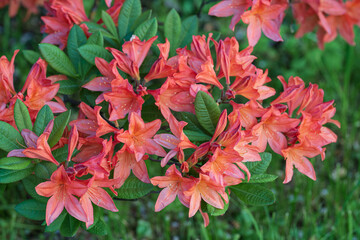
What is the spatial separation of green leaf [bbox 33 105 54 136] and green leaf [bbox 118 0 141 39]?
0.41 m

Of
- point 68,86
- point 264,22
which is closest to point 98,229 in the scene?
point 68,86

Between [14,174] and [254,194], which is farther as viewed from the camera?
[254,194]

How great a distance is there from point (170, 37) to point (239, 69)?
33cm

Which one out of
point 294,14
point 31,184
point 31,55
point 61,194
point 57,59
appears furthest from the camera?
point 294,14

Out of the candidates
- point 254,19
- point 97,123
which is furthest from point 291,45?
point 97,123

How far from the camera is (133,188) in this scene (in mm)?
1131

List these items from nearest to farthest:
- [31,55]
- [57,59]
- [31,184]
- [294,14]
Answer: [31,184], [57,59], [31,55], [294,14]

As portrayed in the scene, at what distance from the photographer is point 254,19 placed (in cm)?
131

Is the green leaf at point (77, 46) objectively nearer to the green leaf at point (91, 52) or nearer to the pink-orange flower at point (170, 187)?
the green leaf at point (91, 52)

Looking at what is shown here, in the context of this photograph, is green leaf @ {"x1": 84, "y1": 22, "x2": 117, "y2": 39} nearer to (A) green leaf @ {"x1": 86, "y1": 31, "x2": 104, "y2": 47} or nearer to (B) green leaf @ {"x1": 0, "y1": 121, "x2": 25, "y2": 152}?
(A) green leaf @ {"x1": 86, "y1": 31, "x2": 104, "y2": 47}

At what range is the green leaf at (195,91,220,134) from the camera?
3.27 ft

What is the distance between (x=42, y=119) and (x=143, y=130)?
0.87 feet

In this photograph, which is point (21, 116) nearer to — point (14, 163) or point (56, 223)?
point (14, 163)

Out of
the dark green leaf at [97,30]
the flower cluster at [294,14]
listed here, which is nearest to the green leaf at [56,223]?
the dark green leaf at [97,30]
